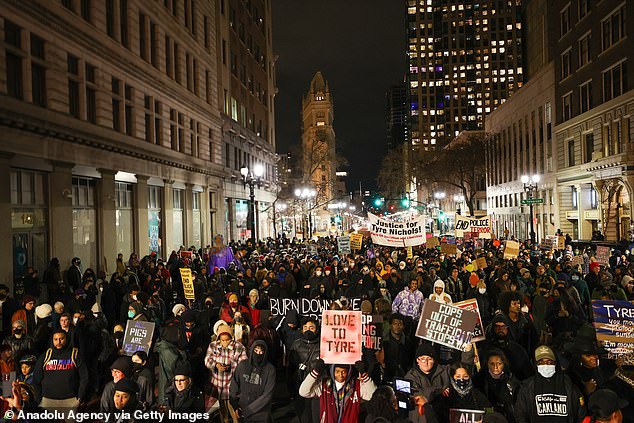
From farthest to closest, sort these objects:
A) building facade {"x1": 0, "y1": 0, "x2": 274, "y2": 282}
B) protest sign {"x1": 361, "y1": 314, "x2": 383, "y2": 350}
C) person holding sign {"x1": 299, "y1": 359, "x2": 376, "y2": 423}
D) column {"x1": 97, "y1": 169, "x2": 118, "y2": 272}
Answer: column {"x1": 97, "y1": 169, "x2": 118, "y2": 272} → building facade {"x1": 0, "y1": 0, "x2": 274, "y2": 282} → protest sign {"x1": 361, "y1": 314, "x2": 383, "y2": 350} → person holding sign {"x1": 299, "y1": 359, "x2": 376, "y2": 423}

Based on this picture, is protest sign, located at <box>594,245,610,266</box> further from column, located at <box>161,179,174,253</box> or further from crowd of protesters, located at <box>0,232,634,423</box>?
column, located at <box>161,179,174,253</box>

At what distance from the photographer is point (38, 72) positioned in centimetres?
2250

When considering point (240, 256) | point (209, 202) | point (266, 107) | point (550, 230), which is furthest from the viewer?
point (266, 107)

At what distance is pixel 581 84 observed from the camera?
4734 cm

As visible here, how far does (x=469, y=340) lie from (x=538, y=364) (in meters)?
2.07

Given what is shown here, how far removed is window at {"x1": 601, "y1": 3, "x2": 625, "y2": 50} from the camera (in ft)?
131

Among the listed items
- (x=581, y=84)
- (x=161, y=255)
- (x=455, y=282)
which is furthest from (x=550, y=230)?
(x=455, y=282)

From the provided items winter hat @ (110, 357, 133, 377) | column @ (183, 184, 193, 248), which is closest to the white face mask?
winter hat @ (110, 357, 133, 377)

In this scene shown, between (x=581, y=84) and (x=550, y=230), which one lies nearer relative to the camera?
(x=581, y=84)

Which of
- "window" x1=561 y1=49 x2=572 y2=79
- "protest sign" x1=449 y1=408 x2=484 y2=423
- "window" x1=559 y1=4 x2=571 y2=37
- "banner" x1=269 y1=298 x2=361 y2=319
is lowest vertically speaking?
"protest sign" x1=449 y1=408 x2=484 y2=423

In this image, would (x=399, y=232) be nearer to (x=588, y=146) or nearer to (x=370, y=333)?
(x=370, y=333)

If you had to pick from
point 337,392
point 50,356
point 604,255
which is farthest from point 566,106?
point 50,356

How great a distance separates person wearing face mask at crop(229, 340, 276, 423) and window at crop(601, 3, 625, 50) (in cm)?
3980

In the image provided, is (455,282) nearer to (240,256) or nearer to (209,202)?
(240,256)
